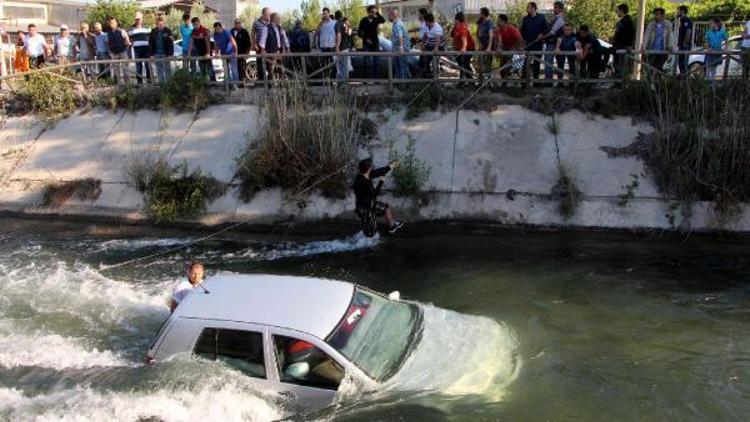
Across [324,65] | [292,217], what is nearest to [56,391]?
[292,217]

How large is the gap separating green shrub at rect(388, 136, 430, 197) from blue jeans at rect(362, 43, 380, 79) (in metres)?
3.17

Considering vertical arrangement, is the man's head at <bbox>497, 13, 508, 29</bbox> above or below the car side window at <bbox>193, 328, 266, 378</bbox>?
above

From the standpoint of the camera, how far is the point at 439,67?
16969 millimetres

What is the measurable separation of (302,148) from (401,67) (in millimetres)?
3846

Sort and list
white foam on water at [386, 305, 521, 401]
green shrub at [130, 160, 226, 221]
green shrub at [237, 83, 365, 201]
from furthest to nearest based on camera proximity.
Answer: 1. green shrub at [130, 160, 226, 221]
2. green shrub at [237, 83, 365, 201]
3. white foam on water at [386, 305, 521, 401]

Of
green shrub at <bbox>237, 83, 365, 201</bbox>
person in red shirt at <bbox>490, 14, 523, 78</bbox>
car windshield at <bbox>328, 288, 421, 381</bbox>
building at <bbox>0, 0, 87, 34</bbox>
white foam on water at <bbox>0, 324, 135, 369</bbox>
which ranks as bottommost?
white foam on water at <bbox>0, 324, 135, 369</bbox>

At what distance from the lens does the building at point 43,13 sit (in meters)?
44.4

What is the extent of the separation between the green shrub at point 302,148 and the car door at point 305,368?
795 cm

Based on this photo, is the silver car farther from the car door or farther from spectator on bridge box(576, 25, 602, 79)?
spectator on bridge box(576, 25, 602, 79)

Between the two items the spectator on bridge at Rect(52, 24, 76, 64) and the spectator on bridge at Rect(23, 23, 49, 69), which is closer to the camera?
the spectator on bridge at Rect(52, 24, 76, 64)

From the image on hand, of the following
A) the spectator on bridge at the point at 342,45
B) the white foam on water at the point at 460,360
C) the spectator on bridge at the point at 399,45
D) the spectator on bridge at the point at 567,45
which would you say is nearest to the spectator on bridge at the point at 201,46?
the spectator on bridge at the point at 342,45

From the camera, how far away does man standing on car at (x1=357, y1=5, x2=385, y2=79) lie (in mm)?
17141

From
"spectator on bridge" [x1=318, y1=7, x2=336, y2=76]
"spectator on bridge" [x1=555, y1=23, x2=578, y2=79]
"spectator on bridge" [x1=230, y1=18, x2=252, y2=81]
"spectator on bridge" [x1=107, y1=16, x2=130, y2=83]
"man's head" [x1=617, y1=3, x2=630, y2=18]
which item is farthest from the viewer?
"spectator on bridge" [x1=107, y1=16, x2=130, y2=83]

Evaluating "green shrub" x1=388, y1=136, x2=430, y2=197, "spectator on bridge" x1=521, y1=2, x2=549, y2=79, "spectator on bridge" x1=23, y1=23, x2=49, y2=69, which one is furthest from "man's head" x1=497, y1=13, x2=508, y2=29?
"spectator on bridge" x1=23, y1=23, x2=49, y2=69
